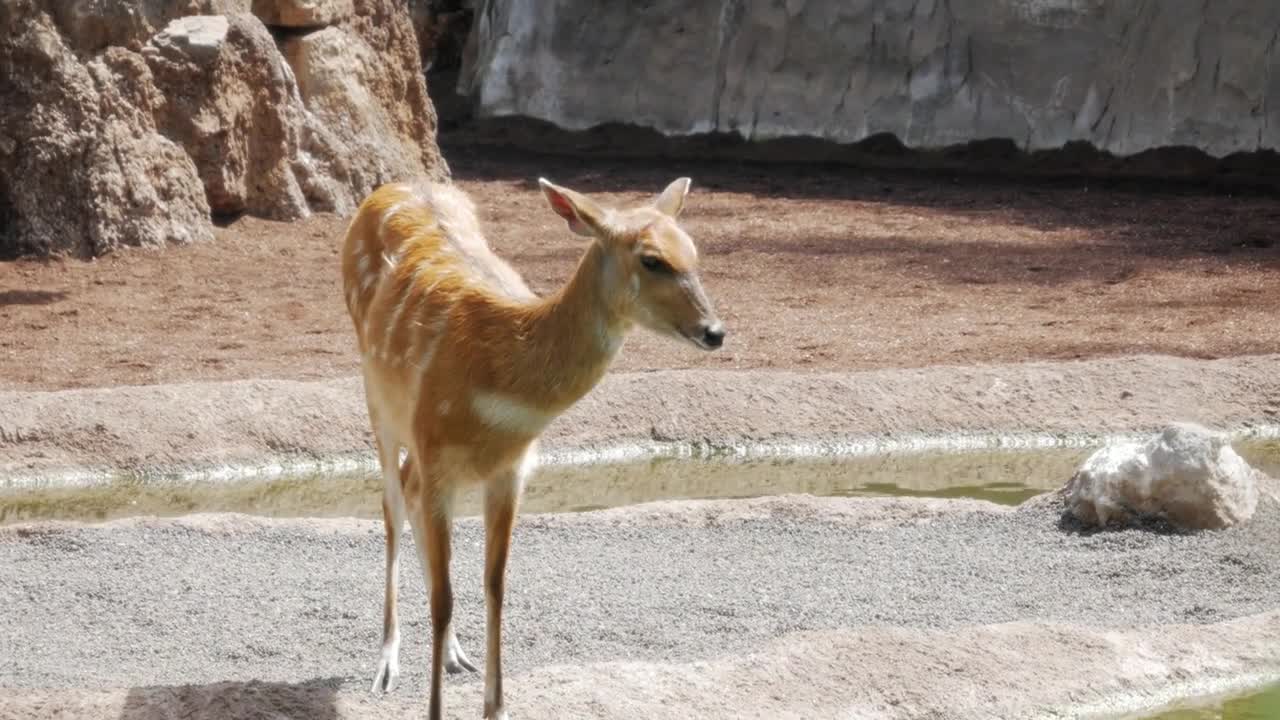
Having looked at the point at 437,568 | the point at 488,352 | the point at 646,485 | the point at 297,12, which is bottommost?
the point at 646,485

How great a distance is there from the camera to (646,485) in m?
7.77

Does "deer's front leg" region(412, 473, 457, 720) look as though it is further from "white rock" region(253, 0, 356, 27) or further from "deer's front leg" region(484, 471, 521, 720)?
"white rock" region(253, 0, 356, 27)

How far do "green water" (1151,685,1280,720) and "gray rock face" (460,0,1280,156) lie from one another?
10.6 meters

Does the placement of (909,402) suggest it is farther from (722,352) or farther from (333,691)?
(333,691)

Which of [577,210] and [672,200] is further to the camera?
[672,200]

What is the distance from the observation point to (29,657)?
207 inches

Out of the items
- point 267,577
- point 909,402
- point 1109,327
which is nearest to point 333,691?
point 267,577

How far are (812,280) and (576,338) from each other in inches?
290

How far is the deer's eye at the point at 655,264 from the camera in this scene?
4211 mm

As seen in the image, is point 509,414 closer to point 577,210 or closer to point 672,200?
point 577,210

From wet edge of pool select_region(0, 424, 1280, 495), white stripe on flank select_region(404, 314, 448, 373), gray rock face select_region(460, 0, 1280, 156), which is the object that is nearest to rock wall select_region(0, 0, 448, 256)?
gray rock face select_region(460, 0, 1280, 156)

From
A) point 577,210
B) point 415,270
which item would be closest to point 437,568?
point 415,270

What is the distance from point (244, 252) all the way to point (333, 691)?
25.9ft

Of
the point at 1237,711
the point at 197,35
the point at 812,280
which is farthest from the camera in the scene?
the point at 197,35
